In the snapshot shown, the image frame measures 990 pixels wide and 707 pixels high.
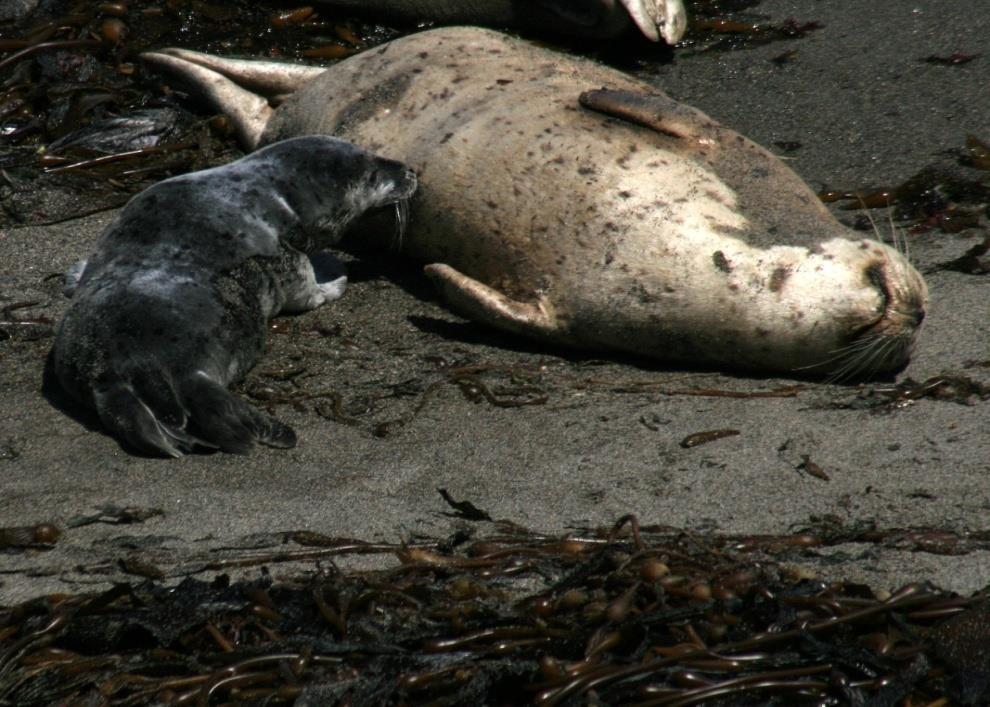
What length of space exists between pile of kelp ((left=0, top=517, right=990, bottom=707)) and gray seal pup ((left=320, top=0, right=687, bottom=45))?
12.9ft

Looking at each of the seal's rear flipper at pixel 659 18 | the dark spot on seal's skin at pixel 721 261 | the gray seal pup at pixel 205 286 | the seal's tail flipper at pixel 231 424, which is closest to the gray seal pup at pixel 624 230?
the dark spot on seal's skin at pixel 721 261

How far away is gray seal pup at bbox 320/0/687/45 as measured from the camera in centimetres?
627

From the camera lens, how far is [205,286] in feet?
13.8

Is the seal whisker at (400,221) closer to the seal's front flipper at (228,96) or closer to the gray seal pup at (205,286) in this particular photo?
the gray seal pup at (205,286)

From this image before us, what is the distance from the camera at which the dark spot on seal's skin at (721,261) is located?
168 inches

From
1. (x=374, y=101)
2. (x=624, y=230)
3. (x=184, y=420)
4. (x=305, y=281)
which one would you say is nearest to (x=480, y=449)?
Result: (x=184, y=420)

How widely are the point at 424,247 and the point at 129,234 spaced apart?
1055mm

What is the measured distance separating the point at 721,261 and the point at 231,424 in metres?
1.56

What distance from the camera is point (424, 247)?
496cm

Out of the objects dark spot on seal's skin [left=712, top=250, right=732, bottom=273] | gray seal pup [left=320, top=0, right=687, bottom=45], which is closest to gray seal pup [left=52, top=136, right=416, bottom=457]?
dark spot on seal's skin [left=712, top=250, right=732, bottom=273]

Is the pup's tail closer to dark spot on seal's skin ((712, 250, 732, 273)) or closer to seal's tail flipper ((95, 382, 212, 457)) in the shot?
seal's tail flipper ((95, 382, 212, 457))

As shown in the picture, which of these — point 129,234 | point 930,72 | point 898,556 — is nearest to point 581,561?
point 898,556

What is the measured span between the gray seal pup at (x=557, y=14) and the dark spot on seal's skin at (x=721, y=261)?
7.36 ft

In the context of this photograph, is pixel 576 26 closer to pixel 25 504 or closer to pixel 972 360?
pixel 972 360
